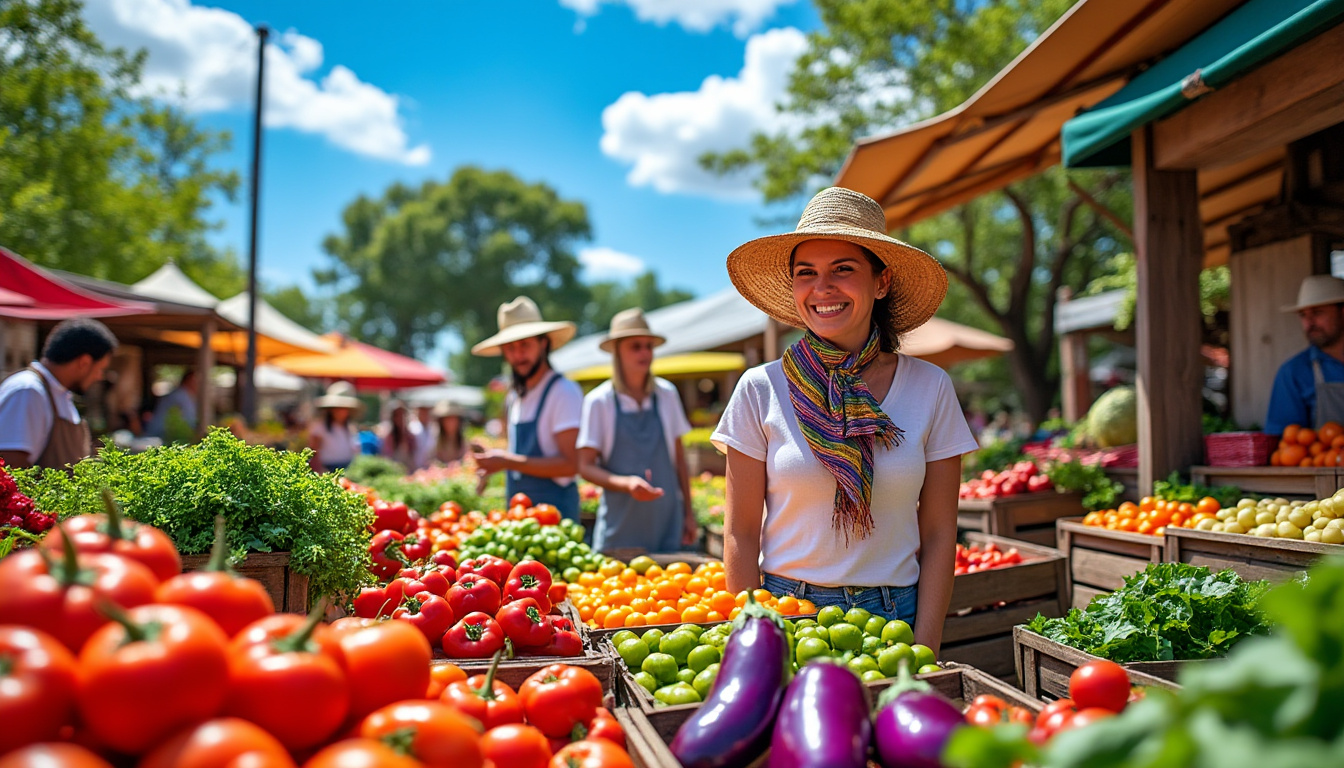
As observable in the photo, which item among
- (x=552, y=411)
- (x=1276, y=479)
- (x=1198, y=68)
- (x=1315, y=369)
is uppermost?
(x=1198, y=68)

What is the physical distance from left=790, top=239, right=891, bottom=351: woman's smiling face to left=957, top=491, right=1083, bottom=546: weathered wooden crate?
12.5ft

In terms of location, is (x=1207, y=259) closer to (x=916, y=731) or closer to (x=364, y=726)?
(x=916, y=731)

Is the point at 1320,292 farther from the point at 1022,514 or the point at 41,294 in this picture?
the point at 41,294

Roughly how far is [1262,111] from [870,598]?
359cm

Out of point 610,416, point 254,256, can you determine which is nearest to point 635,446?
point 610,416

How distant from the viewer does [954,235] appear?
81.1 ft

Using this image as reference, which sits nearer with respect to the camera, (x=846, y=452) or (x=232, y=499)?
(x=232, y=499)

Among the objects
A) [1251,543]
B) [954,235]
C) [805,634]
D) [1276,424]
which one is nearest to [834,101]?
[954,235]

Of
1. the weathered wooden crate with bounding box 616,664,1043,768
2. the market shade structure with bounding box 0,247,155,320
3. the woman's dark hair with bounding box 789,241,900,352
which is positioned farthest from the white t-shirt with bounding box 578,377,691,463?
the market shade structure with bounding box 0,247,155,320

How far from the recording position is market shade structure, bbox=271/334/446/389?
50.9 feet

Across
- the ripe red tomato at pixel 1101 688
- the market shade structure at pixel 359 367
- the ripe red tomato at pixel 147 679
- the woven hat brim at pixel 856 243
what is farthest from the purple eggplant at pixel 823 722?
the market shade structure at pixel 359 367

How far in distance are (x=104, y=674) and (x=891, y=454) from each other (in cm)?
219

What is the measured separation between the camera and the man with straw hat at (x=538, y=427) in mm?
5238

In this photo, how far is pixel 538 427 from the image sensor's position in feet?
17.5
